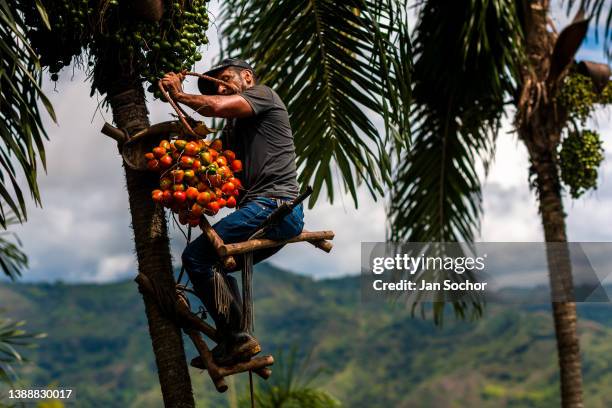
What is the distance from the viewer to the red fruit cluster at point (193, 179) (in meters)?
4.22

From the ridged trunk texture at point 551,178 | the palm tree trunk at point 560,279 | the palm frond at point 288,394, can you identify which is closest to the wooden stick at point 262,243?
the palm frond at point 288,394

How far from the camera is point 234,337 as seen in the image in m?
4.64

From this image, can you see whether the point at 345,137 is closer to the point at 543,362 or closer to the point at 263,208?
the point at 263,208

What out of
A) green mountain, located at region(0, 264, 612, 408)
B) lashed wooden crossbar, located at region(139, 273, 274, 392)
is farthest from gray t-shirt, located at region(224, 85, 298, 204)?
green mountain, located at region(0, 264, 612, 408)

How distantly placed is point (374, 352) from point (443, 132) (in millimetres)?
149854

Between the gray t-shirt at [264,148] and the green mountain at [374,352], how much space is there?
3862 inches

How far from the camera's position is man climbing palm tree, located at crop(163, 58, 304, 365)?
4.45 m

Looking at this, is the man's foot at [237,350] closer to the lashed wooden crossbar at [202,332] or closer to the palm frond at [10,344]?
the lashed wooden crossbar at [202,332]

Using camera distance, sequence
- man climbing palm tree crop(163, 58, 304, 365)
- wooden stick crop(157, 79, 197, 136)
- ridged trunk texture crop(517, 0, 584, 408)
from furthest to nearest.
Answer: ridged trunk texture crop(517, 0, 584, 408) → man climbing palm tree crop(163, 58, 304, 365) → wooden stick crop(157, 79, 197, 136)

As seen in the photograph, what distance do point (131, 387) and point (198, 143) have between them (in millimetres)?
162373

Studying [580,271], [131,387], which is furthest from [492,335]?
[580,271]

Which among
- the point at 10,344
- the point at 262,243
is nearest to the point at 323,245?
the point at 262,243

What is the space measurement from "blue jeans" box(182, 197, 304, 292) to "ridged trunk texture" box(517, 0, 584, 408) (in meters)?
5.40

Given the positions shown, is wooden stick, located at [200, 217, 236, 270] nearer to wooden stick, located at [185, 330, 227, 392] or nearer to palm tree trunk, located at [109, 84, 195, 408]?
palm tree trunk, located at [109, 84, 195, 408]
